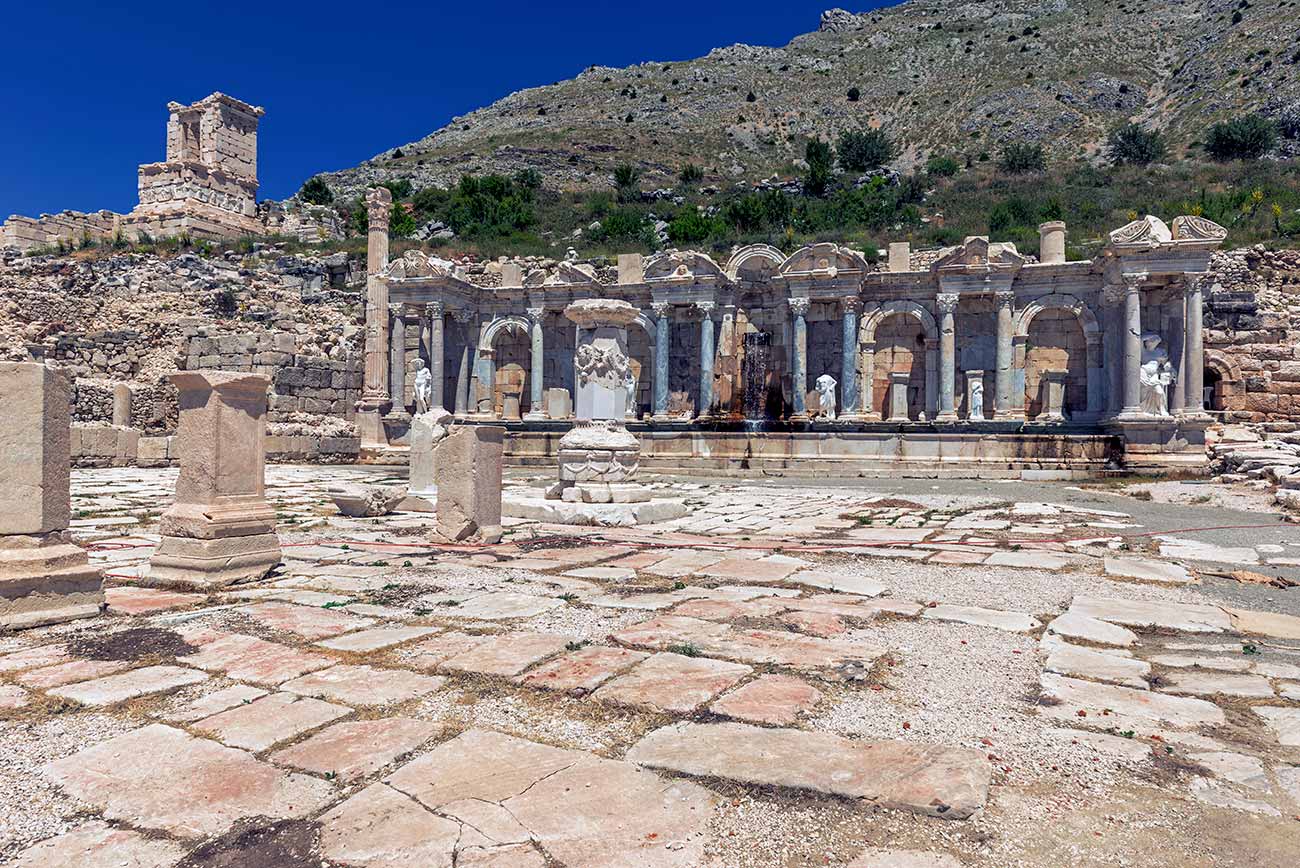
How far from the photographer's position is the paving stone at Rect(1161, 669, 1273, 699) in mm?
3541

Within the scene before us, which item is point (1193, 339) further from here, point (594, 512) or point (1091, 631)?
point (1091, 631)

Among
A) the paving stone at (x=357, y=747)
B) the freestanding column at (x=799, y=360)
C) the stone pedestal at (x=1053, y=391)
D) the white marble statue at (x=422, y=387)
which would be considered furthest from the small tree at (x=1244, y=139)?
the paving stone at (x=357, y=747)

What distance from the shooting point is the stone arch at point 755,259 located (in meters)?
22.3

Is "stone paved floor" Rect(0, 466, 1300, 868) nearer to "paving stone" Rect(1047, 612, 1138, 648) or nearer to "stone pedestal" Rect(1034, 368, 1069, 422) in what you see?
"paving stone" Rect(1047, 612, 1138, 648)

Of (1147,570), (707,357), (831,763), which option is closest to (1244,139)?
(707,357)

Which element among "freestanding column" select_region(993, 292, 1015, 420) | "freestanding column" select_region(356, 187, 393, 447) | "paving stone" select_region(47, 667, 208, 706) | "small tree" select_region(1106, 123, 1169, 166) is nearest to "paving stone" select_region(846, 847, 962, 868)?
"paving stone" select_region(47, 667, 208, 706)

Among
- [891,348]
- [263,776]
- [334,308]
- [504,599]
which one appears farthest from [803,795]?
[334,308]

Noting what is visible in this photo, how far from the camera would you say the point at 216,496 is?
600 cm

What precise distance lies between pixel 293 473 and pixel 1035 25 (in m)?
84.0

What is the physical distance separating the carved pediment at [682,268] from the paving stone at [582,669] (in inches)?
742

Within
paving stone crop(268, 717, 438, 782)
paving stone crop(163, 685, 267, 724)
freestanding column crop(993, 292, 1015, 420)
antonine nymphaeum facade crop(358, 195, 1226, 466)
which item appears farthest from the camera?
freestanding column crop(993, 292, 1015, 420)

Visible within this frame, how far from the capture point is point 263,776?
263 cm

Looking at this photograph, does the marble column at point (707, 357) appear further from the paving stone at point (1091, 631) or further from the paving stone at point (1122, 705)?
the paving stone at point (1122, 705)

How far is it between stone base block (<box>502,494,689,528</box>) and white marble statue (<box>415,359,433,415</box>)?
41.4ft
